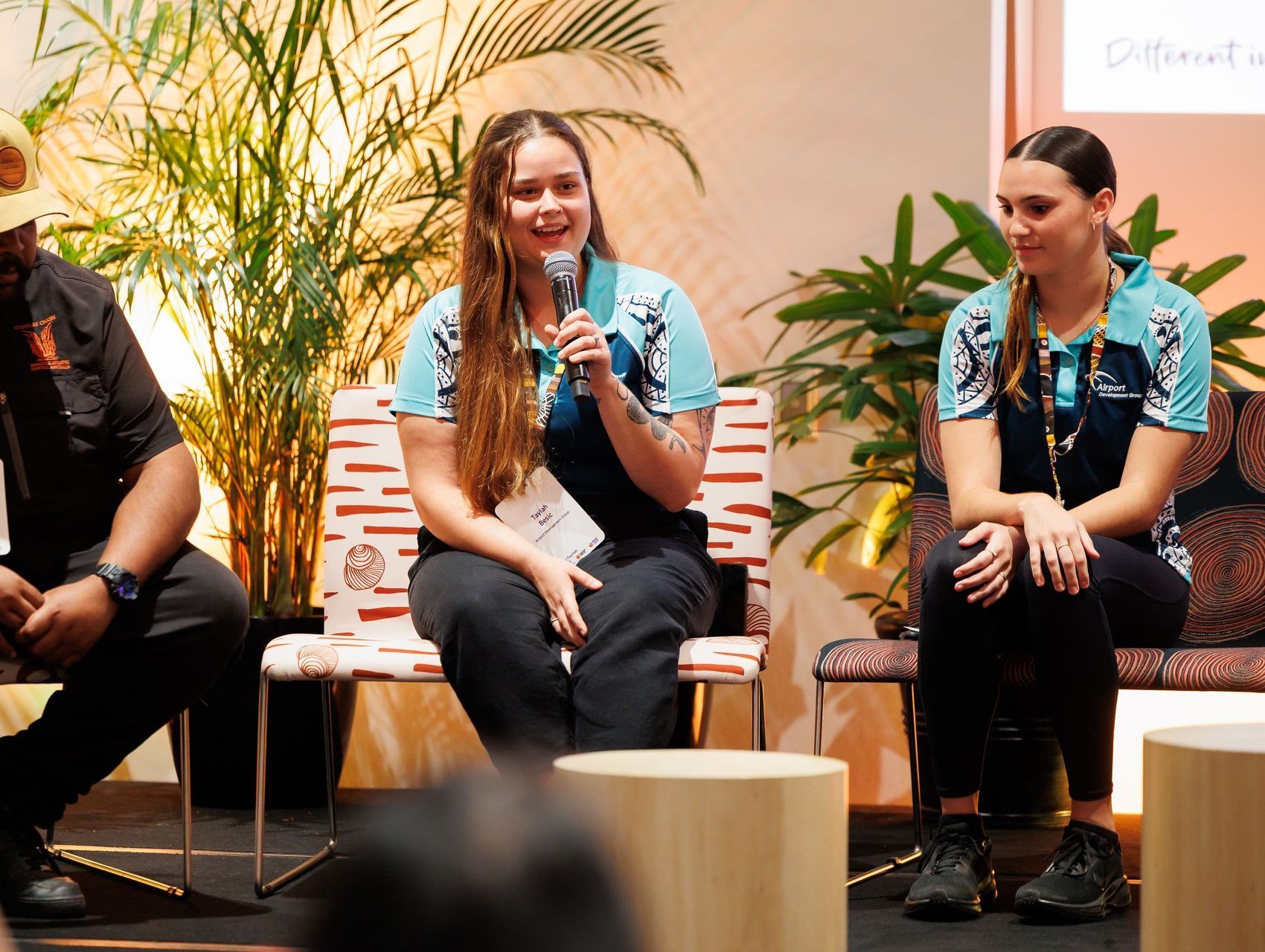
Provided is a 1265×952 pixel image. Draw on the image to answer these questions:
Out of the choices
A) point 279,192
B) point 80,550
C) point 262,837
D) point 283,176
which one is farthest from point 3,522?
point 283,176

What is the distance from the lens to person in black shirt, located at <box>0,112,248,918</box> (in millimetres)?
1871

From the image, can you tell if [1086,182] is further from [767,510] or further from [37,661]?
[37,661]

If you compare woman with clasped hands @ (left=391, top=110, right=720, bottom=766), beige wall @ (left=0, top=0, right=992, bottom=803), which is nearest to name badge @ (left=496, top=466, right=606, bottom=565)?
woman with clasped hands @ (left=391, top=110, right=720, bottom=766)

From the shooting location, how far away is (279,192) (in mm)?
2850

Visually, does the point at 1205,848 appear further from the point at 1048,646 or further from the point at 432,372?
the point at 432,372

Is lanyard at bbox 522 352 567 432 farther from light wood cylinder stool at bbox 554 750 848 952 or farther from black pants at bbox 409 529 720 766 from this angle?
light wood cylinder stool at bbox 554 750 848 952

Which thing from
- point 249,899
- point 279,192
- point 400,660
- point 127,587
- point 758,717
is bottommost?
point 249,899

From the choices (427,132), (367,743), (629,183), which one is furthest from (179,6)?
(367,743)

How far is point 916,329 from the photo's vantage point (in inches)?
116

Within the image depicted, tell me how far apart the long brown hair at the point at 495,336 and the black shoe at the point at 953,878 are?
78 centimetres

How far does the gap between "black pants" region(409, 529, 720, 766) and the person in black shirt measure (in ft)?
1.25

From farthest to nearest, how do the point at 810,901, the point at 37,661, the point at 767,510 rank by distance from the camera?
the point at 767,510
the point at 37,661
the point at 810,901

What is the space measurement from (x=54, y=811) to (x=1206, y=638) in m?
1.81

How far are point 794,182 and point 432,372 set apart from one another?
1354 millimetres
